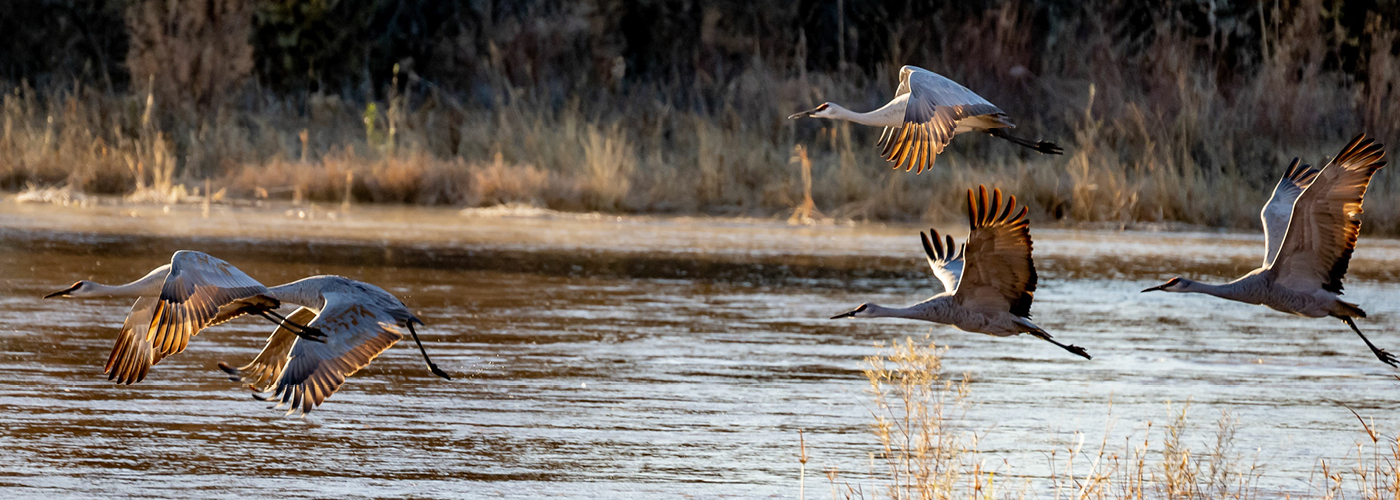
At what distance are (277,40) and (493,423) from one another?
24.3 m

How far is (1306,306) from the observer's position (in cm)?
706

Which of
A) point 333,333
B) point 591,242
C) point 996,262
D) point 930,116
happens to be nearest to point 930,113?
point 930,116

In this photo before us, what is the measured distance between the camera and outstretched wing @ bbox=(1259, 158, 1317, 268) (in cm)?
735

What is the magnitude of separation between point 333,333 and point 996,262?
2263 mm

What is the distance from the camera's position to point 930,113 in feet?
22.2

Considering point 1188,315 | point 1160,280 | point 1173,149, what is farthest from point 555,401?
point 1173,149

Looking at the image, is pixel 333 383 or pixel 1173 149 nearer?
pixel 333 383

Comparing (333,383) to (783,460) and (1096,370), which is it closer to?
(783,460)

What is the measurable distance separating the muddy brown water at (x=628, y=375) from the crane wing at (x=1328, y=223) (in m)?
1.24

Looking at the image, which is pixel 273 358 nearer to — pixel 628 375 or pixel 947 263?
pixel 947 263

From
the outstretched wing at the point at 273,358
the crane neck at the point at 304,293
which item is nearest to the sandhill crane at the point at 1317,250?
the crane neck at the point at 304,293

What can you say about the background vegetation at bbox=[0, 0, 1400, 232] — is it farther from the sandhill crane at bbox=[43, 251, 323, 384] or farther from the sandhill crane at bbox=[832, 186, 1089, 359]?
the sandhill crane at bbox=[43, 251, 323, 384]

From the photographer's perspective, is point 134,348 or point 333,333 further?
point 134,348

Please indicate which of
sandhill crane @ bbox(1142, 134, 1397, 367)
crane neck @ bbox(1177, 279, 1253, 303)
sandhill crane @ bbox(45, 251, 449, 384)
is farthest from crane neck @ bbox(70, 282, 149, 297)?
crane neck @ bbox(1177, 279, 1253, 303)
